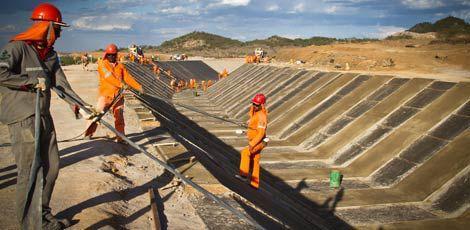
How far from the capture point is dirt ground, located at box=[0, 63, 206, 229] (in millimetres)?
4812

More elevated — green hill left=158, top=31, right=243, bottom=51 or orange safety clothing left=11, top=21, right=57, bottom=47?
green hill left=158, top=31, right=243, bottom=51

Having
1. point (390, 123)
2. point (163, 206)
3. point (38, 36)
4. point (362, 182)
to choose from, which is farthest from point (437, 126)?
point (38, 36)

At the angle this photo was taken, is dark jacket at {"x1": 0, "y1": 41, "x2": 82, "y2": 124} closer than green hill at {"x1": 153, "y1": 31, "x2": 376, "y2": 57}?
Yes

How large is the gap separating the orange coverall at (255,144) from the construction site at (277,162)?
0.03 metres

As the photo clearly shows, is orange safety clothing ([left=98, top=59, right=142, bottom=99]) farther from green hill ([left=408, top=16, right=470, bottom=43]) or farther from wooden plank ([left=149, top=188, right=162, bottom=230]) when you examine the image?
green hill ([left=408, top=16, right=470, bottom=43])

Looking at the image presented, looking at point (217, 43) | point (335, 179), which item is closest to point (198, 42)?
point (217, 43)

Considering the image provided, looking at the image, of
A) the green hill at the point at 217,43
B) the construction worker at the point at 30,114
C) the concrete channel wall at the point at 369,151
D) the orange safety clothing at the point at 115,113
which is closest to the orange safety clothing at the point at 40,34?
the construction worker at the point at 30,114

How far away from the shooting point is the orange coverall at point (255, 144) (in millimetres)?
8000

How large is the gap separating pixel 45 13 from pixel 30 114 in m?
1.13

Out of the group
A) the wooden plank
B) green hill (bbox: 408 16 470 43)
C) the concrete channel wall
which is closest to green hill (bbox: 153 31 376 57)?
green hill (bbox: 408 16 470 43)

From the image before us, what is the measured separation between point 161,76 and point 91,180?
94.0ft

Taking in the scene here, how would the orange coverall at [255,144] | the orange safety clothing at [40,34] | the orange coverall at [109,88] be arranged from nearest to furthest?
the orange safety clothing at [40,34] < the orange coverall at [255,144] < the orange coverall at [109,88]

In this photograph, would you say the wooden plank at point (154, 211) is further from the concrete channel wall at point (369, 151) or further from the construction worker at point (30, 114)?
the construction worker at point (30, 114)

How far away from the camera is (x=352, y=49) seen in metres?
43.5
